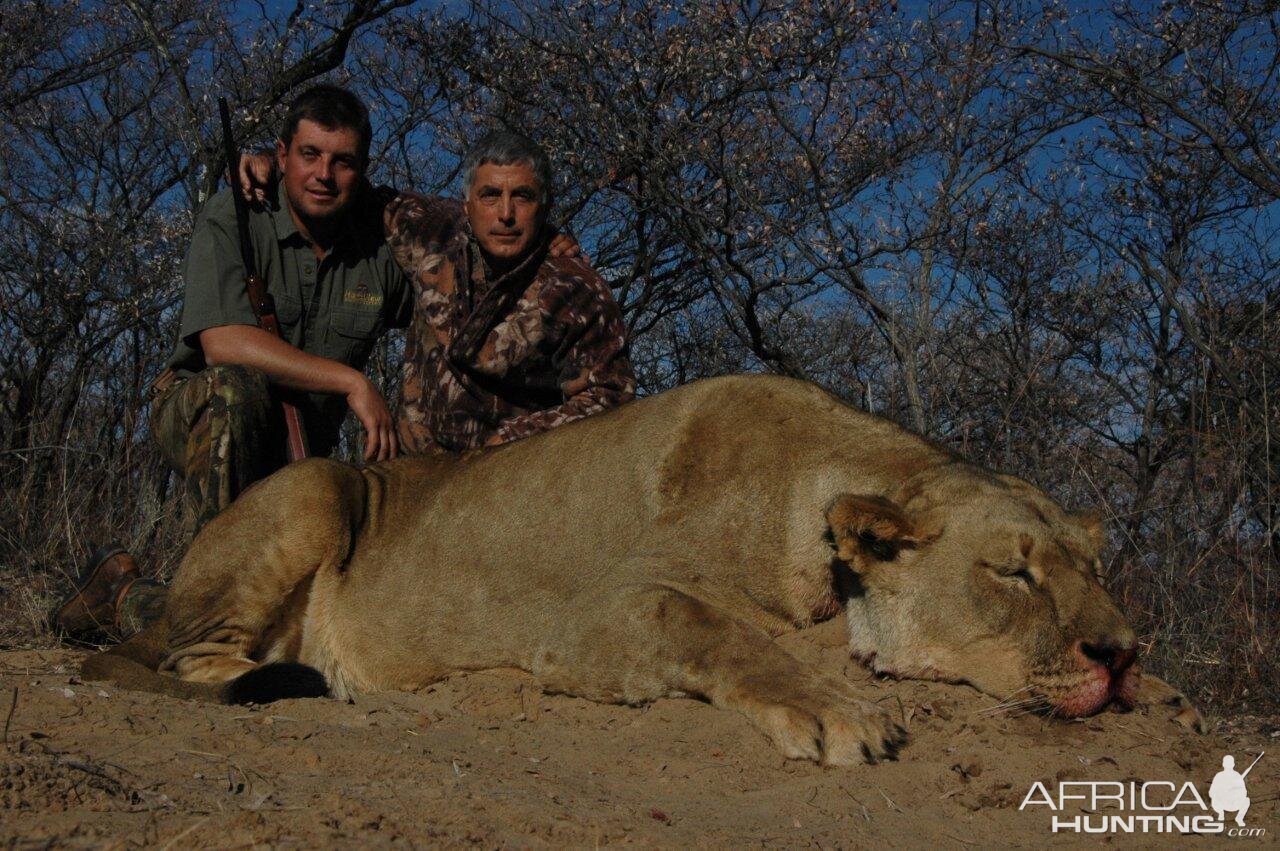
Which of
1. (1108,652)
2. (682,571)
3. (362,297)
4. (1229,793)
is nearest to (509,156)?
(362,297)

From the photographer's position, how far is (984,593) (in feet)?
11.6

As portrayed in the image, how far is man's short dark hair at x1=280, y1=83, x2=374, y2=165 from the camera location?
5848mm

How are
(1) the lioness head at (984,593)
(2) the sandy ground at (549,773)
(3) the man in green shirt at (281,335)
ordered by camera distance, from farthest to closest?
(3) the man in green shirt at (281,335) < (1) the lioness head at (984,593) < (2) the sandy ground at (549,773)

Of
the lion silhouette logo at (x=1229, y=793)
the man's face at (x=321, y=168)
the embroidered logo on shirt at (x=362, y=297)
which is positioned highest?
the man's face at (x=321, y=168)

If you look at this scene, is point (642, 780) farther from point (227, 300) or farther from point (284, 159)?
point (284, 159)

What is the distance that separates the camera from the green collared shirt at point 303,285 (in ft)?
18.7

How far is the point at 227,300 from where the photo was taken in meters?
5.69

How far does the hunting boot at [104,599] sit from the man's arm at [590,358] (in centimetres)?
180

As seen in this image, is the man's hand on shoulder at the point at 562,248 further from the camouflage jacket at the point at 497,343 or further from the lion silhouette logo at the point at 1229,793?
the lion silhouette logo at the point at 1229,793

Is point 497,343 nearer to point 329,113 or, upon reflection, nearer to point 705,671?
point 329,113

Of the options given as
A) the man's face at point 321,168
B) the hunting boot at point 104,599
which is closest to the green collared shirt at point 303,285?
the man's face at point 321,168

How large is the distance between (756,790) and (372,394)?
299 cm

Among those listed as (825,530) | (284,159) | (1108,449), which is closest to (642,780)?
(825,530)

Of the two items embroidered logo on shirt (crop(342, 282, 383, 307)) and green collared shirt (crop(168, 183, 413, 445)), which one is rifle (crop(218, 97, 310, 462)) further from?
embroidered logo on shirt (crop(342, 282, 383, 307))
